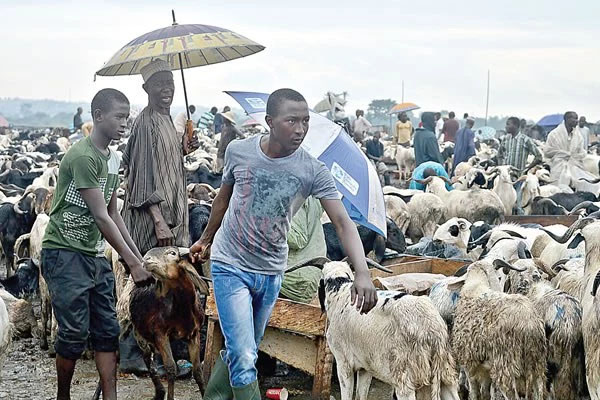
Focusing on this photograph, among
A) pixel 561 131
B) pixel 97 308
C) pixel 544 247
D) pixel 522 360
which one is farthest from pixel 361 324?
pixel 561 131

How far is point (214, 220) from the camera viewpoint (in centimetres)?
474

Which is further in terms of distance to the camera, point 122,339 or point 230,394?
point 122,339

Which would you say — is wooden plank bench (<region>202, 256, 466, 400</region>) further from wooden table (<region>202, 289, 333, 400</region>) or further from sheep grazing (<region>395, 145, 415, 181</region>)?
sheep grazing (<region>395, 145, 415, 181</region>)

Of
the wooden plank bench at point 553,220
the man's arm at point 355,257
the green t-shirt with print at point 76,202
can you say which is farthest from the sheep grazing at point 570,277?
the wooden plank bench at point 553,220

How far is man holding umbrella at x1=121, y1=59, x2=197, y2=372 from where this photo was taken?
6383 millimetres

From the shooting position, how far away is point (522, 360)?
5.48 metres

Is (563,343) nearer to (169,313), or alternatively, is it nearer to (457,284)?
(457,284)

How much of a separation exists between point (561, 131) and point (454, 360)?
1038cm

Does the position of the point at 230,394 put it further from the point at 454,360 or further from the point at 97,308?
the point at 454,360

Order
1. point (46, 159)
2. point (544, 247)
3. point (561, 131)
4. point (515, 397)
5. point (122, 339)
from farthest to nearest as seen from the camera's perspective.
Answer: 1. point (46, 159)
2. point (561, 131)
3. point (544, 247)
4. point (122, 339)
5. point (515, 397)

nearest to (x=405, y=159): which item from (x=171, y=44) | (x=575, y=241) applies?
(x=575, y=241)

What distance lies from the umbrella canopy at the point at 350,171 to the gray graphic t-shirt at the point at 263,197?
1.96m

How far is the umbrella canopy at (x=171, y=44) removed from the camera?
20.8 ft

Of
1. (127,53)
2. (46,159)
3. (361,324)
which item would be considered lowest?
(46,159)
